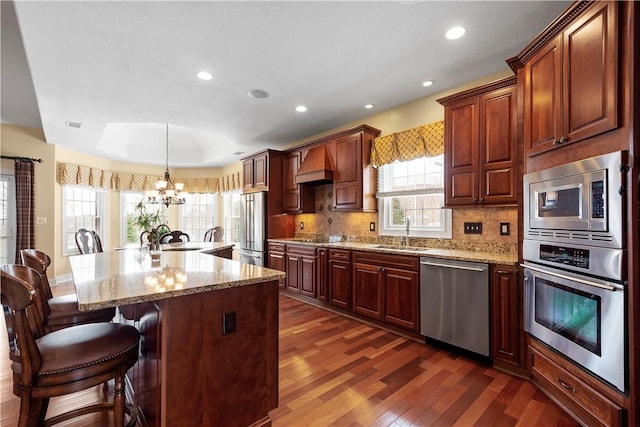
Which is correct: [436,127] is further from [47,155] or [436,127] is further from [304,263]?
[47,155]

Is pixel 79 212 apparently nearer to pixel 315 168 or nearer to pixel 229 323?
pixel 315 168

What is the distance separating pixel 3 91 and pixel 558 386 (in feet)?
22.1

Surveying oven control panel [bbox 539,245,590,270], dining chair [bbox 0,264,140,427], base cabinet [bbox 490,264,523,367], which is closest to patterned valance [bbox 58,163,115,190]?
dining chair [bbox 0,264,140,427]

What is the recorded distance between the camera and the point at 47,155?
5395 mm

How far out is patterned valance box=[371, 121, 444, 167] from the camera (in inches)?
132

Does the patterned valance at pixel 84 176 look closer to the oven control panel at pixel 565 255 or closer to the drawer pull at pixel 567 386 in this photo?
the oven control panel at pixel 565 255

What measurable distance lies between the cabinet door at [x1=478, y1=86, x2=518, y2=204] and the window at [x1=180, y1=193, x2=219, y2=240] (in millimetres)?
6806

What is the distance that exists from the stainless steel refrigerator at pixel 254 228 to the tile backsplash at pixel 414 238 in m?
0.72

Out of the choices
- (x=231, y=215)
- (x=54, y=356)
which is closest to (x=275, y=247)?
(x=231, y=215)

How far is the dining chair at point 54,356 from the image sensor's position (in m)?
1.20

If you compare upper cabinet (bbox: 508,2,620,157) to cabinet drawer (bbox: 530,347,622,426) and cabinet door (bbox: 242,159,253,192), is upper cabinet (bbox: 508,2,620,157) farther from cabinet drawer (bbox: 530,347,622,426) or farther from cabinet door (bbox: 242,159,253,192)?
cabinet door (bbox: 242,159,253,192)

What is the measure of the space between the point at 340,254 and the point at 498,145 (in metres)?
2.12

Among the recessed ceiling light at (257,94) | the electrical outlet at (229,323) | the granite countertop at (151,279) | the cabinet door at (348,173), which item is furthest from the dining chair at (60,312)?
the cabinet door at (348,173)

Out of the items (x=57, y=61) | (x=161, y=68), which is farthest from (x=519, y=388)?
(x=57, y=61)
